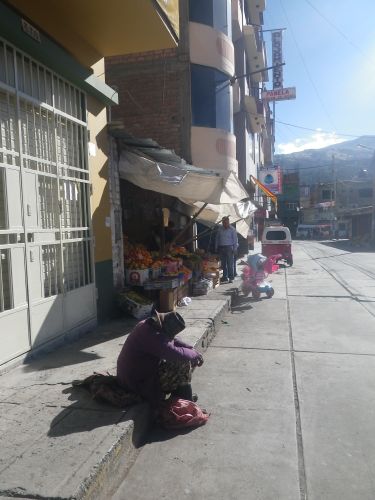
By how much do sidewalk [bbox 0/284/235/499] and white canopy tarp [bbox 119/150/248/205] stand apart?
332 cm

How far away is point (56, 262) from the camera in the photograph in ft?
17.1

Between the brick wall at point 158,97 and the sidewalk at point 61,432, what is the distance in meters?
7.85

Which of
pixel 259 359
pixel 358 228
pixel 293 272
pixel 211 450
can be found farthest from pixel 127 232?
pixel 358 228

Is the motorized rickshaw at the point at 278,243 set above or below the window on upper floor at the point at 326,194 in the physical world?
below

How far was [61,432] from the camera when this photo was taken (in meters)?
2.96

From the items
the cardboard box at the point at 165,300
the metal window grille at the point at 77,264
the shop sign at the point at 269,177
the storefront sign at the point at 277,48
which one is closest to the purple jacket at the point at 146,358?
the metal window grille at the point at 77,264

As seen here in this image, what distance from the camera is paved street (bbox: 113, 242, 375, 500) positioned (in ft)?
9.16

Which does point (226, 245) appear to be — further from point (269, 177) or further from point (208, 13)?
point (269, 177)

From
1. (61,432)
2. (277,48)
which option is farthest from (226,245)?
(277,48)

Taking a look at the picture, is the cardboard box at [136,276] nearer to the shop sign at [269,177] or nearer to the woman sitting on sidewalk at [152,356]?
the woman sitting on sidewalk at [152,356]

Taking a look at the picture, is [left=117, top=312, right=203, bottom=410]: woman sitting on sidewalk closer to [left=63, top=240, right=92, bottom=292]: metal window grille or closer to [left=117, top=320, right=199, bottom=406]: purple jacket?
[left=117, top=320, right=199, bottom=406]: purple jacket

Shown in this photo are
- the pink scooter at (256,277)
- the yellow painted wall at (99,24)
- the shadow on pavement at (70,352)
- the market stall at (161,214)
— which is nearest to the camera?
the shadow on pavement at (70,352)

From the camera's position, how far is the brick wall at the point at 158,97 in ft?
36.9

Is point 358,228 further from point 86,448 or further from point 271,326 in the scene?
point 86,448
